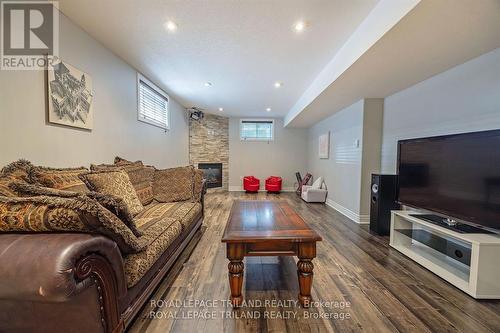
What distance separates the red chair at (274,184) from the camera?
6.91 meters

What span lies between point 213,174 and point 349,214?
4315 mm

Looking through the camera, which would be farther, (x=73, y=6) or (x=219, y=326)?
(x=73, y=6)

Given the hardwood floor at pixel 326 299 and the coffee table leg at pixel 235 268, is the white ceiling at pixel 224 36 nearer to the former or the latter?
the coffee table leg at pixel 235 268

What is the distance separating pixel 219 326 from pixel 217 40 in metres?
2.68

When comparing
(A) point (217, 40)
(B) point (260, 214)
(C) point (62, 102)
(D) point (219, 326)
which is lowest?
(D) point (219, 326)

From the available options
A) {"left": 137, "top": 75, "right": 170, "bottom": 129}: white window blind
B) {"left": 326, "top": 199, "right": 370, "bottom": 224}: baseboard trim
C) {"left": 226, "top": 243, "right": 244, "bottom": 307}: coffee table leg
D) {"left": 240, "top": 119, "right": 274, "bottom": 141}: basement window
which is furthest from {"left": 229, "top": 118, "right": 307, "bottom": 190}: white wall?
{"left": 226, "top": 243, "right": 244, "bottom": 307}: coffee table leg

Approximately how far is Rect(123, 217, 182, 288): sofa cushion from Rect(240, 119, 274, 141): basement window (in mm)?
5344

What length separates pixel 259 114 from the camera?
6.62 m

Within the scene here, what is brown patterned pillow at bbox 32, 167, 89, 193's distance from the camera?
1.61 m

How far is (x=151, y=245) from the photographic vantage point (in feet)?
5.10

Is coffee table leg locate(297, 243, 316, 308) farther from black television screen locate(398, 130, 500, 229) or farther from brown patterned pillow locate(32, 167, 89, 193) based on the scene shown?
brown patterned pillow locate(32, 167, 89, 193)

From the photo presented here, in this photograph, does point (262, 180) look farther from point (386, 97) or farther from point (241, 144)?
point (386, 97)

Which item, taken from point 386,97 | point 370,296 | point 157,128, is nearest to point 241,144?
point 157,128

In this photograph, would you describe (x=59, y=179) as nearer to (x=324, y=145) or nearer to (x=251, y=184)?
(x=324, y=145)
